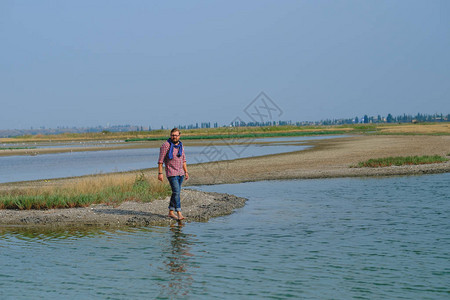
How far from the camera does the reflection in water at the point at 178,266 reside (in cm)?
915

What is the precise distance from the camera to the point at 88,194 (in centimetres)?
1903

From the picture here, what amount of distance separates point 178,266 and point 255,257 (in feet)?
5.38

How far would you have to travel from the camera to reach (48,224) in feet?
52.3

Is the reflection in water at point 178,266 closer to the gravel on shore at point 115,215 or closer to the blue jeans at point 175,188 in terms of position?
the blue jeans at point 175,188

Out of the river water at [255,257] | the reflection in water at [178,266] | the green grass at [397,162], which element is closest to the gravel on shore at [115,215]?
the river water at [255,257]

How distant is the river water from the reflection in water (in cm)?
2

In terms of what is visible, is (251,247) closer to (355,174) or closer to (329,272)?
(329,272)

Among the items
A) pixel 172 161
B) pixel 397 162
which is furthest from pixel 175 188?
pixel 397 162

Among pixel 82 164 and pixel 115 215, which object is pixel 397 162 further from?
pixel 82 164

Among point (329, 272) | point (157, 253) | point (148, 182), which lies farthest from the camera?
point (148, 182)

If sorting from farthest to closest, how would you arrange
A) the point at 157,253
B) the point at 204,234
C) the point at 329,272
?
the point at 204,234 < the point at 157,253 < the point at 329,272

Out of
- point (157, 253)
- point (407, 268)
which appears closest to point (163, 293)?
point (157, 253)

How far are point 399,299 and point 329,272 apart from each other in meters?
1.73

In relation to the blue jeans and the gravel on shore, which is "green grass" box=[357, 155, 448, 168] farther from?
the blue jeans
